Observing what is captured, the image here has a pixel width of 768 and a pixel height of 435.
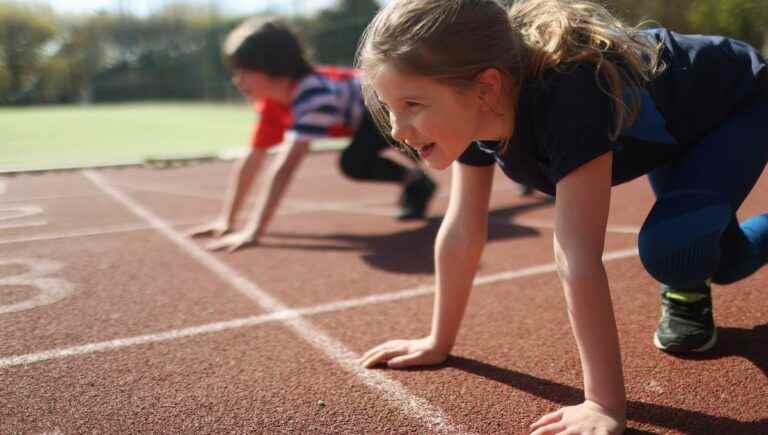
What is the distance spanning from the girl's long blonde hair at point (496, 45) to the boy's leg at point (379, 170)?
9.84 ft

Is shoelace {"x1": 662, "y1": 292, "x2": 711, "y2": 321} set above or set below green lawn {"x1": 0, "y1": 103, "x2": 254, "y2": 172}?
above

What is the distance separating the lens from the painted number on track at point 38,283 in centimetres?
287

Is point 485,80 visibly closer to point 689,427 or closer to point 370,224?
point 689,427

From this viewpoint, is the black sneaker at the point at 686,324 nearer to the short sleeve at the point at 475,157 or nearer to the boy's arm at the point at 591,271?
the boy's arm at the point at 591,271

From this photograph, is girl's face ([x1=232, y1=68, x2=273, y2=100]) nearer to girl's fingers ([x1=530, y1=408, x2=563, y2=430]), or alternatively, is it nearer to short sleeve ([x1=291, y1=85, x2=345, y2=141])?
short sleeve ([x1=291, y1=85, x2=345, y2=141])

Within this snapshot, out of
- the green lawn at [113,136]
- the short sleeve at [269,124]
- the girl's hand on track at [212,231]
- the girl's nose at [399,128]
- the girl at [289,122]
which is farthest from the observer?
the green lawn at [113,136]

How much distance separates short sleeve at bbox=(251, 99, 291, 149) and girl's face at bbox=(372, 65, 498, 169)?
3183mm

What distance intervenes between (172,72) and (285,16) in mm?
8756

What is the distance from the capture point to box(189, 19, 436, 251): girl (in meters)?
4.32

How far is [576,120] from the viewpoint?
1557 mm

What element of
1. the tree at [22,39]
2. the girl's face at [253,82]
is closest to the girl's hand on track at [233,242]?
the girl's face at [253,82]

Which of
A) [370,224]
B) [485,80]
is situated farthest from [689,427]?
[370,224]

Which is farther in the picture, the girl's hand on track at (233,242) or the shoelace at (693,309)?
the girl's hand on track at (233,242)

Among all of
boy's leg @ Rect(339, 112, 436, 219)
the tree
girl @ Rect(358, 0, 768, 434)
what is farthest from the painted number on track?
the tree
